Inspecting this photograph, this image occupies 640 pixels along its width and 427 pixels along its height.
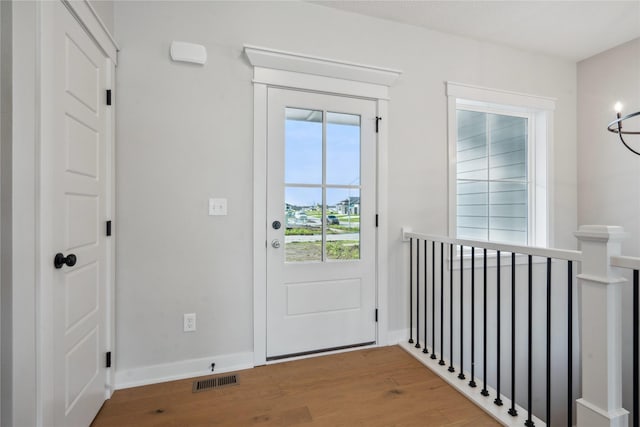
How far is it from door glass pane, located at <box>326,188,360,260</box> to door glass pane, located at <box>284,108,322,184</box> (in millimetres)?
201

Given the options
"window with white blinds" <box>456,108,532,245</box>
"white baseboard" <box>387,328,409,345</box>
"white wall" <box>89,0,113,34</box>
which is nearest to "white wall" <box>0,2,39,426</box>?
"white wall" <box>89,0,113,34</box>

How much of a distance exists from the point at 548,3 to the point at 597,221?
82.9 inches

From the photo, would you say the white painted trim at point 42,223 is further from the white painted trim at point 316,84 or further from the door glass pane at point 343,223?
the door glass pane at point 343,223

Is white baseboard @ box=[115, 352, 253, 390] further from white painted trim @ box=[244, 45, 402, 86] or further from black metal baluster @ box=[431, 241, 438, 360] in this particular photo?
white painted trim @ box=[244, 45, 402, 86]

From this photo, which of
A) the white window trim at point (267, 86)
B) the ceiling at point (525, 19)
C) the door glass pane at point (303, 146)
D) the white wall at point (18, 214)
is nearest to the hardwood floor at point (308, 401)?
the white window trim at point (267, 86)

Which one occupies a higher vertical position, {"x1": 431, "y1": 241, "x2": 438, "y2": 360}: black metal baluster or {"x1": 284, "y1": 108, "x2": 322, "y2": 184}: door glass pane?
{"x1": 284, "y1": 108, "x2": 322, "y2": 184}: door glass pane

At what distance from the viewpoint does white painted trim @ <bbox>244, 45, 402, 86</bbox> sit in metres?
2.11

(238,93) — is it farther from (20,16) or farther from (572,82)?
(572,82)

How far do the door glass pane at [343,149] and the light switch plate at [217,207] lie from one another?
0.78 m

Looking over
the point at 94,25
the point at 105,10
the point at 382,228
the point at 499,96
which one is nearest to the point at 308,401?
the point at 382,228

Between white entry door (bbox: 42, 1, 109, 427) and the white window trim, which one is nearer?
A: white entry door (bbox: 42, 1, 109, 427)

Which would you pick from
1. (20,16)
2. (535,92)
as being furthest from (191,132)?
(535,92)

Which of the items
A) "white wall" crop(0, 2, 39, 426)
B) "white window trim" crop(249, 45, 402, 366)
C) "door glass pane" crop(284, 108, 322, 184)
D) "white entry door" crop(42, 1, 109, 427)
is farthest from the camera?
"door glass pane" crop(284, 108, 322, 184)

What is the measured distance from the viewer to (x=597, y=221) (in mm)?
3072
